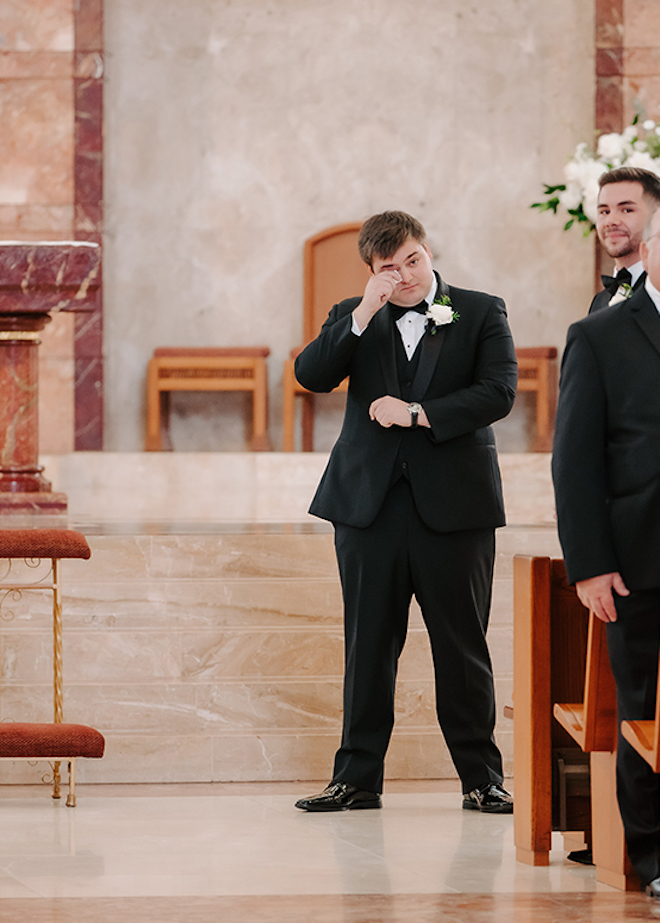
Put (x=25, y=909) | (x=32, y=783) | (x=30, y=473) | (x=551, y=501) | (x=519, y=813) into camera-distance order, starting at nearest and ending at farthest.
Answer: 1. (x=25, y=909)
2. (x=519, y=813)
3. (x=32, y=783)
4. (x=30, y=473)
5. (x=551, y=501)

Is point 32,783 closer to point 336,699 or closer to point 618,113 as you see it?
point 336,699

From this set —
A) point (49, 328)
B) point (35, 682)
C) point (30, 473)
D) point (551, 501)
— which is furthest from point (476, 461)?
point (49, 328)

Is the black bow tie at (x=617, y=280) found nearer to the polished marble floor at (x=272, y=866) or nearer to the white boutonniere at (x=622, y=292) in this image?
the white boutonniere at (x=622, y=292)

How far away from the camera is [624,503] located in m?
2.63

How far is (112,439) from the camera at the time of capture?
9.65 meters

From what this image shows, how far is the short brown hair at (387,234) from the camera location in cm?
345

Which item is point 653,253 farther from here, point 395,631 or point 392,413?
point 395,631

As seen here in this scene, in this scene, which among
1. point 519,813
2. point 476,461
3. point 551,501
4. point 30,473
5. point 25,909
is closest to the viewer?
point 25,909

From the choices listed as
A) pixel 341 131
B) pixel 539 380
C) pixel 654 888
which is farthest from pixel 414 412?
pixel 341 131

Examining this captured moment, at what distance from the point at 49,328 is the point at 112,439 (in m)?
0.93

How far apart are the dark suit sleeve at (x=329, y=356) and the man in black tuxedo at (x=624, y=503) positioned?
91 cm

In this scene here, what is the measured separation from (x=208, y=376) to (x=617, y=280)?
622cm

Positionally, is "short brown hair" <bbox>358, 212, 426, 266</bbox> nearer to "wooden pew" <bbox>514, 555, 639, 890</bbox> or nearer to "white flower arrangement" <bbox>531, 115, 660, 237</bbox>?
"wooden pew" <bbox>514, 555, 639, 890</bbox>

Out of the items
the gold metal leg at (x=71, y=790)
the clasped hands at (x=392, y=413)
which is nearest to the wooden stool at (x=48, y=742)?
the gold metal leg at (x=71, y=790)
